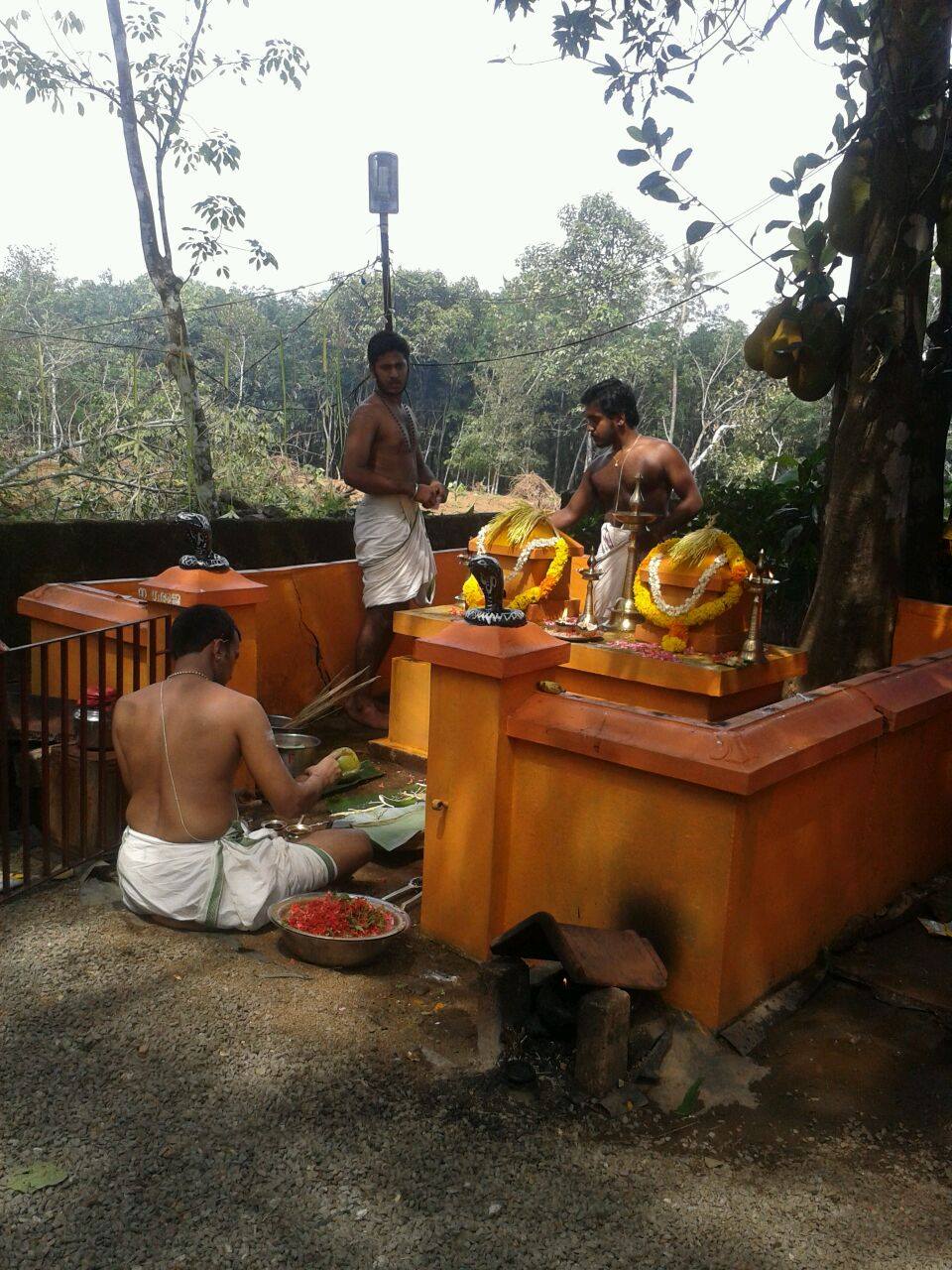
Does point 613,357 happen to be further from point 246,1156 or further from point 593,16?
point 246,1156

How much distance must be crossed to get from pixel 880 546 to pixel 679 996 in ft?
11.4

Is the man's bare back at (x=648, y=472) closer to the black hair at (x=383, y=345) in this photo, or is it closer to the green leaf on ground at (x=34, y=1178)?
the black hair at (x=383, y=345)

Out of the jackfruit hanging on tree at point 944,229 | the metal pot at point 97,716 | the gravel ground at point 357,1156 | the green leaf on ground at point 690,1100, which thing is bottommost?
the green leaf on ground at point 690,1100

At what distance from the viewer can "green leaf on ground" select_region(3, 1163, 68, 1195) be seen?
2.48 meters

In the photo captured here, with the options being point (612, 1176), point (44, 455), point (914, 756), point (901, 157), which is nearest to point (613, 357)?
point (44, 455)

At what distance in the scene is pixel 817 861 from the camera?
3.87 meters

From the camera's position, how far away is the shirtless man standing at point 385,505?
6.79 meters

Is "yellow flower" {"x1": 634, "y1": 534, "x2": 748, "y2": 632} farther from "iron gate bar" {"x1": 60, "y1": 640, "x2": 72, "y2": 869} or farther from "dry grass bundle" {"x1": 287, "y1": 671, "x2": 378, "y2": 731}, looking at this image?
"iron gate bar" {"x1": 60, "y1": 640, "x2": 72, "y2": 869}

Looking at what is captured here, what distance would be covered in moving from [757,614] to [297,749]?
8.37 feet

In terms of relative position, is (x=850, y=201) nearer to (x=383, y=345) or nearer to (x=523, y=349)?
(x=383, y=345)

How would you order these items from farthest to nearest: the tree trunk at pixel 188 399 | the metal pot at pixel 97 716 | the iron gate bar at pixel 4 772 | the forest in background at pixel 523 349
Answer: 1. the forest in background at pixel 523 349
2. the tree trunk at pixel 188 399
3. the metal pot at pixel 97 716
4. the iron gate bar at pixel 4 772

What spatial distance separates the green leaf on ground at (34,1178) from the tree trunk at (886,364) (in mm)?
4808

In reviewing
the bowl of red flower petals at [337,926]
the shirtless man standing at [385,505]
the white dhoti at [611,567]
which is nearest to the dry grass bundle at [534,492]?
the shirtless man standing at [385,505]

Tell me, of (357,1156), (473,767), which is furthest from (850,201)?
(357,1156)
